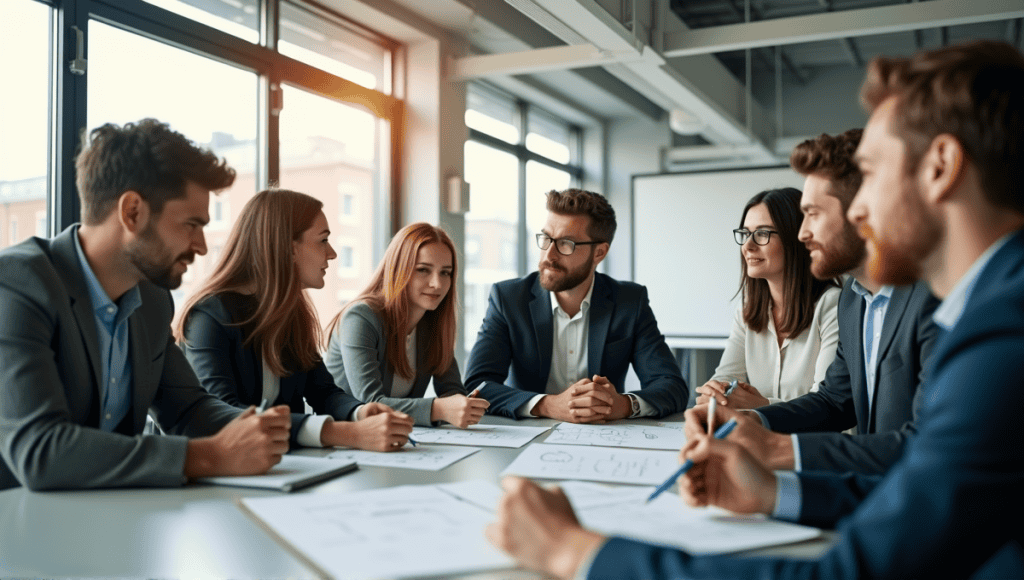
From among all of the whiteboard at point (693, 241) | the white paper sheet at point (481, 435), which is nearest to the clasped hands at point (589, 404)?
the white paper sheet at point (481, 435)

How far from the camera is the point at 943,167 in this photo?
35.4 inches

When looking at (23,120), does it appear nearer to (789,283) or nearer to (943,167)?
(789,283)

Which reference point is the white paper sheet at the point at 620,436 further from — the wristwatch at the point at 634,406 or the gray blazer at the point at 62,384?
the gray blazer at the point at 62,384

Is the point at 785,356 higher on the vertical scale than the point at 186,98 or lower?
lower

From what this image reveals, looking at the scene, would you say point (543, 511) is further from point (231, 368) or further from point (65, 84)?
point (65, 84)

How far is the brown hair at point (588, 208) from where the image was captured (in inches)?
123

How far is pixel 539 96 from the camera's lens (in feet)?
22.8

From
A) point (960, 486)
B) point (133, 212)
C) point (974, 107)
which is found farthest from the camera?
point (133, 212)

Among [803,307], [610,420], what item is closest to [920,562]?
[610,420]

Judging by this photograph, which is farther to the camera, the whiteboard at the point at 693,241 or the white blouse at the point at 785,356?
the whiteboard at the point at 693,241

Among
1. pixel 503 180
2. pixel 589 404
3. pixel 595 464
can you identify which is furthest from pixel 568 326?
pixel 503 180

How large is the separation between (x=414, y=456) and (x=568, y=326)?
1.38 m

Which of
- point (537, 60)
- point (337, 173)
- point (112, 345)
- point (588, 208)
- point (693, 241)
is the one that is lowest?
point (112, 345)

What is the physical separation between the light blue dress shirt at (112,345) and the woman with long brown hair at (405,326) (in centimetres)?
83
